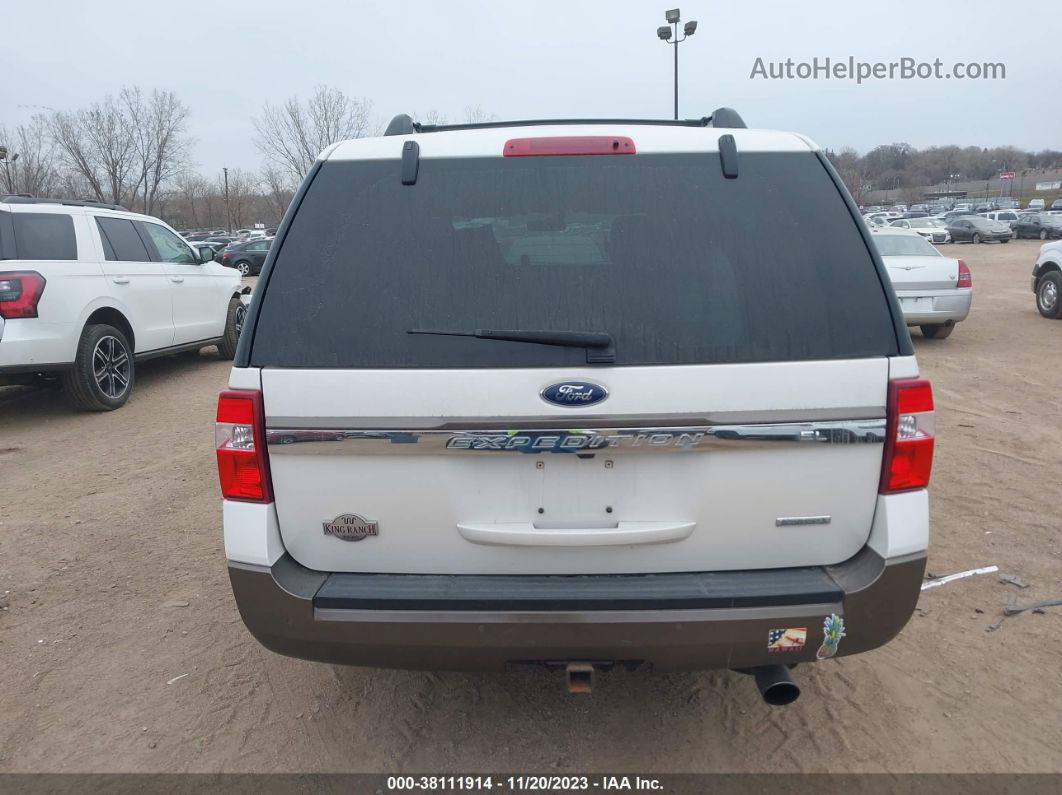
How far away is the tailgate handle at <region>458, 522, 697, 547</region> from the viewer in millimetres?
2115

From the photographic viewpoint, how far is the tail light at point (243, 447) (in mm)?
2123

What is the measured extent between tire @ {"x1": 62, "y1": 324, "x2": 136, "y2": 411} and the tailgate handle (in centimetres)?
640

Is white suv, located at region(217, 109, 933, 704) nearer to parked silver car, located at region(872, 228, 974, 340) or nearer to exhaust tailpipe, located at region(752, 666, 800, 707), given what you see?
exhaust tailpipe, located at region(752, 666, 800, 707)

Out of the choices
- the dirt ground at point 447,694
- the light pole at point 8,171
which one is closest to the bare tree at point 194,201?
the light pole at point 8,171

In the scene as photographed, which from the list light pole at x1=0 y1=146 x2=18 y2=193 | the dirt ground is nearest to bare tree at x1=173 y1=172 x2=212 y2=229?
light pole at x1=0 y1=146 x2=18 y2=193

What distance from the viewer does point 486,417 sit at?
2.04 meters

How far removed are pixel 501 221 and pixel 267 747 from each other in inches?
81.4

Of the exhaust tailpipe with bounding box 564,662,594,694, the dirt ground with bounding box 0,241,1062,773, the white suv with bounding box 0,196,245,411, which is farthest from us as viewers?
the white suv with bounding box 0,196,245,411

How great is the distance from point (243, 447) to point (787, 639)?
167 centimetres

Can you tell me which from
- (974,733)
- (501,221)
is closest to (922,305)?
(974,733)

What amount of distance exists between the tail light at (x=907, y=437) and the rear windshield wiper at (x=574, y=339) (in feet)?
2.67

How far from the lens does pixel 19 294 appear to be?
645 centimetres

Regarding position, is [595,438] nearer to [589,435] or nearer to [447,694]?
[589,435]

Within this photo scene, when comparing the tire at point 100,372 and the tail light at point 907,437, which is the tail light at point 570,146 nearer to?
the tail light at point 907,437
